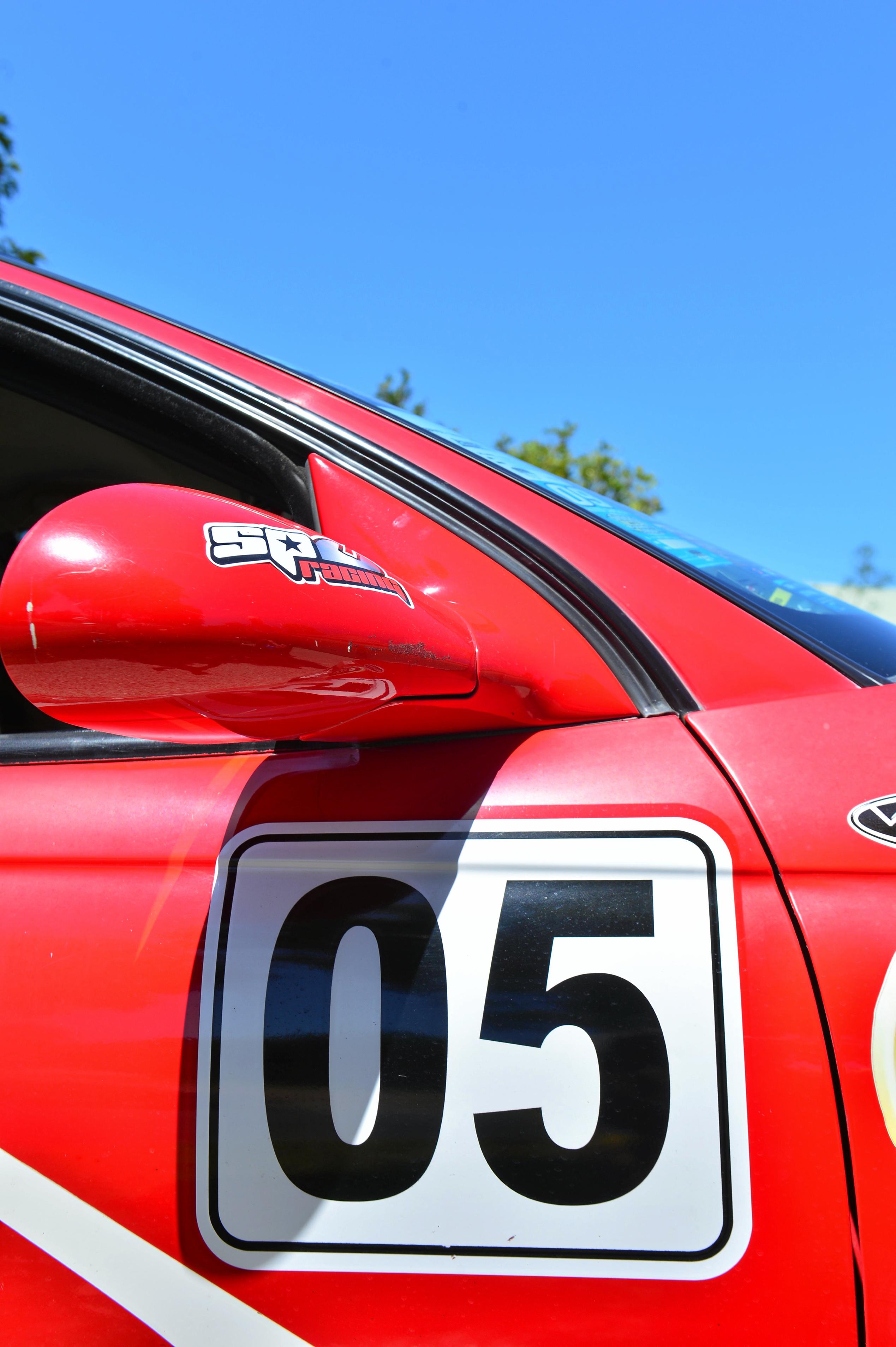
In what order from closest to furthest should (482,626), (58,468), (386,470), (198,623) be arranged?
(198,623) < (482,626) < (386,470) < (58,468)

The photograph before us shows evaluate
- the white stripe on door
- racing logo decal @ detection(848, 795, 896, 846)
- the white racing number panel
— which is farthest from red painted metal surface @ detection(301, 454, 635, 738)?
the white stripe on door

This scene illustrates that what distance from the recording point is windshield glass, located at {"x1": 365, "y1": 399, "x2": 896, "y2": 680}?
1.07m

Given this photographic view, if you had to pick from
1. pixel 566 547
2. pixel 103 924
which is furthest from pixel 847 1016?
pixel 103 924

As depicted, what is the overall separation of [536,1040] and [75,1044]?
43 cm

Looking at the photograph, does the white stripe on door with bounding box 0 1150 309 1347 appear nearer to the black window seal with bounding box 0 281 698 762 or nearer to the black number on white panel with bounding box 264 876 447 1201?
the black number on white panel with bounding box 264 876 447 1201

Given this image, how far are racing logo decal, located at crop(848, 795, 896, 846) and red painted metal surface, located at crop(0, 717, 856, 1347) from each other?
0.31 ft

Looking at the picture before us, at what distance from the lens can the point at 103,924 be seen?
2.99ft

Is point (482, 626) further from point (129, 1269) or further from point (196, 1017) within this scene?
point (129, 1269)

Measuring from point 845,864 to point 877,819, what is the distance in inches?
2.0

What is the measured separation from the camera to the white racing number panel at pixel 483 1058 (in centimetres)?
79

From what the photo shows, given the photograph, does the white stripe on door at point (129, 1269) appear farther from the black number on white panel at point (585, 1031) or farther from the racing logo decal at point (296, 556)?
the racing logo decal at point (296, 556)

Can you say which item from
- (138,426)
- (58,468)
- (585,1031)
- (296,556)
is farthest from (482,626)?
(58,468)

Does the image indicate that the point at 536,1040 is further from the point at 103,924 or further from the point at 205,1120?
the point at 103,924

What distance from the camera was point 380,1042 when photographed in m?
0.83
